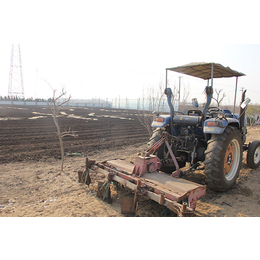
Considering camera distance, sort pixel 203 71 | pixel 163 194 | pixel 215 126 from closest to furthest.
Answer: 1. pixel 163 194
2. pixel 215 126
3. pixel 203 71

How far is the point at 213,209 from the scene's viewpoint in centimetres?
354

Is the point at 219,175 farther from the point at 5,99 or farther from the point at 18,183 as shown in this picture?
the point at 5,99

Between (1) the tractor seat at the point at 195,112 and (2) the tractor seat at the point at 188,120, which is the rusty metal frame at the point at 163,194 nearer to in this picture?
(2) the tractor seat at the point at 188,120

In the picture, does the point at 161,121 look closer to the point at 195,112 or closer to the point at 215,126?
the point at 195,112

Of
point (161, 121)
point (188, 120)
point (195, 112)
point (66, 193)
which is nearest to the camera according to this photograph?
point (66, 193)

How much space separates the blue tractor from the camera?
12.3 ft

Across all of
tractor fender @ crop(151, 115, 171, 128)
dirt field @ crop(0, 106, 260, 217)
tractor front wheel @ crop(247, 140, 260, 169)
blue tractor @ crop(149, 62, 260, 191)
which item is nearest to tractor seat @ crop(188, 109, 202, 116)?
blue tractor @ crop(149, 62, 260, 191)

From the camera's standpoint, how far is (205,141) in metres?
4.61

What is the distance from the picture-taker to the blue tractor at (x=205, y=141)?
3.74 metres

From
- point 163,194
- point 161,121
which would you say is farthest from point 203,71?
point 163,194

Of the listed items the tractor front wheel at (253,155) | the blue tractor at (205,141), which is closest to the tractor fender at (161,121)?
the blue tractor at (205,141)

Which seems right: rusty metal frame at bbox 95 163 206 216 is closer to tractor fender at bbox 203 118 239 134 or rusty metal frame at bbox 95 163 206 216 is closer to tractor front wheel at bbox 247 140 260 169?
tractor fender at bbox 203 118 239 134
